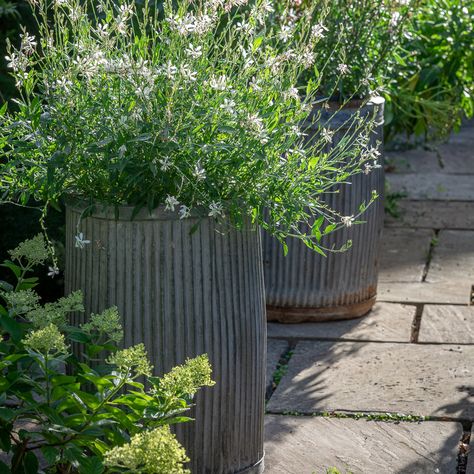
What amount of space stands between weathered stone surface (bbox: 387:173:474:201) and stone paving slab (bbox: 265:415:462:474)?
3545 mm

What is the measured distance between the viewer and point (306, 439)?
347cm

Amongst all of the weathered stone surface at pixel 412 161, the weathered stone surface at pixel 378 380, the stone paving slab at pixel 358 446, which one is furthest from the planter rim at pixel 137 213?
the weathered stone surface at pixel 412 161

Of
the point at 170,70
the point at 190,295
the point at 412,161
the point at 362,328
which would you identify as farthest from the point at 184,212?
the point at 412,161

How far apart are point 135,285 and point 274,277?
1.79 meters

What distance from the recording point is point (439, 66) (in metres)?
6.02

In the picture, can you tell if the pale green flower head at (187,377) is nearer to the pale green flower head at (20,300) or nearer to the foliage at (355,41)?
the pale green flower head at (20,300)

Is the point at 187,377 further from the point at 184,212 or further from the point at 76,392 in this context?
the point at 184,212

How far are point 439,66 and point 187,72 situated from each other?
3.77m

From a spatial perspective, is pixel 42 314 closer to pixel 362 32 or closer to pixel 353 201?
pixel 353 201

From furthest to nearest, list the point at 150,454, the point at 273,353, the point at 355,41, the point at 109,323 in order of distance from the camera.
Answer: the point at 355,41 → the point at 273,353 → the point at 109,323 → the point at 150,454

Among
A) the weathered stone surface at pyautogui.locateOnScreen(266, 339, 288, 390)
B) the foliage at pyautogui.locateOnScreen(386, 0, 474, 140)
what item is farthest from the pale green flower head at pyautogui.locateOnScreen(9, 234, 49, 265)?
the foliage at pyautogui.locateOnScreen(386, 0, 474, 140)

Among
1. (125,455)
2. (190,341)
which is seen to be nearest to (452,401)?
(190,341)

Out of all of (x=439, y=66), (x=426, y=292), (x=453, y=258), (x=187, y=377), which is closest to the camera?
(x=187, y=377)

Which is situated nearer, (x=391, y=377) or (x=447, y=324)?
(x=391, y=377)
